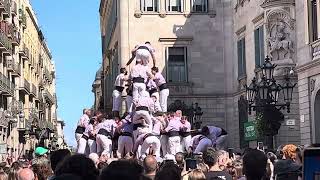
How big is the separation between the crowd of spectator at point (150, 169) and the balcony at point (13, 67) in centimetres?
4697

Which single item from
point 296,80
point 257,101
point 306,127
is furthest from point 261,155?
point 296,80

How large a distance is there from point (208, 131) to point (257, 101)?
2.06 m

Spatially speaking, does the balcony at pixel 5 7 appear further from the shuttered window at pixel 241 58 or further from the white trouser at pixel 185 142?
the white trouser at pixel 185 142

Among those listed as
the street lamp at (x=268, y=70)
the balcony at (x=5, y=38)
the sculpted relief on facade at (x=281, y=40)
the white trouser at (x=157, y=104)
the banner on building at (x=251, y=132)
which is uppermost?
the balcony at (x=5, y=38)

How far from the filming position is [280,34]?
104 ft

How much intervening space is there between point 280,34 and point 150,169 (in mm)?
24125

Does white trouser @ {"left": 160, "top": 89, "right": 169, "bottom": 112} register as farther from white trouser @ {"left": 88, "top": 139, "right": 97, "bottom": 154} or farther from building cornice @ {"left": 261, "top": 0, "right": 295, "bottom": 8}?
building cornice @ {"left": 261, "top": 0, "right": 295, "bottom": 8}

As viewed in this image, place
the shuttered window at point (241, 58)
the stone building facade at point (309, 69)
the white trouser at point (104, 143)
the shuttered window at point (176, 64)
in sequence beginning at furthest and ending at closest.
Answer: the shuttered window at point (176, 64) < the shuttered window at point (241, 58) < the stone building facade at point (309, 69) < the white trouser at point (104, 143)

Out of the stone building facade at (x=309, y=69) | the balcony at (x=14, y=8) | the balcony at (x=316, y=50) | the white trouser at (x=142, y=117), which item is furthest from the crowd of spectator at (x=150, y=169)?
the balcony at (x=14, y=8)

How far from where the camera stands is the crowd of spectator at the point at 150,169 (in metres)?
4.60

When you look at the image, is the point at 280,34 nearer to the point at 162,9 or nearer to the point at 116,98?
the point at 162,9

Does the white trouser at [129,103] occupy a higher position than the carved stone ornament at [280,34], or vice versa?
the carved stone ornament at [280,34]

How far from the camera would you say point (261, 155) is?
6012 mm

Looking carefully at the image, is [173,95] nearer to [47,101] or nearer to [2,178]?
[2,178]
